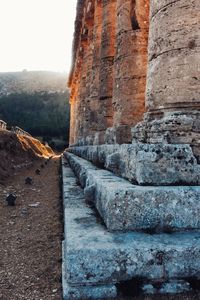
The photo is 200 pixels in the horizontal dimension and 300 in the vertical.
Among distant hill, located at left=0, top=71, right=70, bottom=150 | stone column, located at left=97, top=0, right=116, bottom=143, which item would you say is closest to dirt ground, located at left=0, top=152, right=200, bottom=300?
stone column, located at left=97, top=0, right=116, bottom=143

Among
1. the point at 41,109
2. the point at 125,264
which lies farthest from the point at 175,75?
the point at 41,109

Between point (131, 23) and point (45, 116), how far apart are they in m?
61.3

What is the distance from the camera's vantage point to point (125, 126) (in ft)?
25.8

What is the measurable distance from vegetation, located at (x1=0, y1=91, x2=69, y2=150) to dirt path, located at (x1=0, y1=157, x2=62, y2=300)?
44.8 meters

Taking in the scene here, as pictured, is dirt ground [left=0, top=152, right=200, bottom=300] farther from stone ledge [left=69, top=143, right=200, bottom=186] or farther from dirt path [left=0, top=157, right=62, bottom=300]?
stone ledge [left=69, top=143, right=200, bottom=186]

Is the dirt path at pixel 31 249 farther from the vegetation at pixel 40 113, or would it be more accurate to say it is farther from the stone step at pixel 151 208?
the vegetation at pixel 40 113

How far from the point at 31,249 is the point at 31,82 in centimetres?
10149

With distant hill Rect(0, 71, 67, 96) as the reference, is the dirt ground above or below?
below

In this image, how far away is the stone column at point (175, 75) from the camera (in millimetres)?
4227

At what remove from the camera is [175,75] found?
14.5ft

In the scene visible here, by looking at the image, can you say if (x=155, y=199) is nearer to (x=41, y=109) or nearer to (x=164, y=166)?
(x=164, y=166)

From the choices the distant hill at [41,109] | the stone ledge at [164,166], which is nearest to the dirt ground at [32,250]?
the stone ledge at [164,166]

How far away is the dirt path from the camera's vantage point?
291cm

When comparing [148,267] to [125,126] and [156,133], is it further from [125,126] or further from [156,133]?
[125,126]
